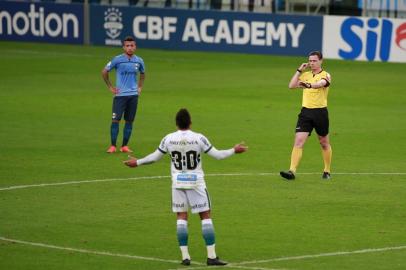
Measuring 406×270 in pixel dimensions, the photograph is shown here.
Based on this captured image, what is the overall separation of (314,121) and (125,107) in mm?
5126

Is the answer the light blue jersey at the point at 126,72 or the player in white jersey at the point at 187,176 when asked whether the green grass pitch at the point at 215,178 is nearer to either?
the player in white jersey at the point at 187,176

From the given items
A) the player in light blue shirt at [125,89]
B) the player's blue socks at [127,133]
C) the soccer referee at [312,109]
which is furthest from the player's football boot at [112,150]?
the soccer referee at [312,109]

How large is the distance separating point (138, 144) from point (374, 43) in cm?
2066

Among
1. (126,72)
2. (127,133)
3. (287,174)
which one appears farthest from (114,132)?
(287,174)

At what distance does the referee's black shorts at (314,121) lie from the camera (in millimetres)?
20984

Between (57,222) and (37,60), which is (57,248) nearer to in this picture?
(57,222)

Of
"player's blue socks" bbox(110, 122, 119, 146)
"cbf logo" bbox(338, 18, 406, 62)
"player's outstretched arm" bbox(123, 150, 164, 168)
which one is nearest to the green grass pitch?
"player's blue socks" bbox(110, 122, 119, 146)

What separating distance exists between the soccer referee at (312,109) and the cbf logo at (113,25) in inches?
1188

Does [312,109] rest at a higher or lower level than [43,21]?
higher

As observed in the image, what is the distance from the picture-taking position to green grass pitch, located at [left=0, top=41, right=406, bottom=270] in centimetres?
1517

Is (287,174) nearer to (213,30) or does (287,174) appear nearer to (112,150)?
(112,150)

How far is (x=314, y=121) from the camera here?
826 inches

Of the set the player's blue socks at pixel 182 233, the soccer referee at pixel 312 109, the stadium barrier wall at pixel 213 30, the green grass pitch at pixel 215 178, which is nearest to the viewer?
the player's blue socks at pixel 182 233

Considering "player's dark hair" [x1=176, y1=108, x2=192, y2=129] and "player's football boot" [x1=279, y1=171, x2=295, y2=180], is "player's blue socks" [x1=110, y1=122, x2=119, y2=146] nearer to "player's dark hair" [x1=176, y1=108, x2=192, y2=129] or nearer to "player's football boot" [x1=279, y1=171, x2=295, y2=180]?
"player's football boot" [x1=279, y1=171, x2=295, y2=180]
